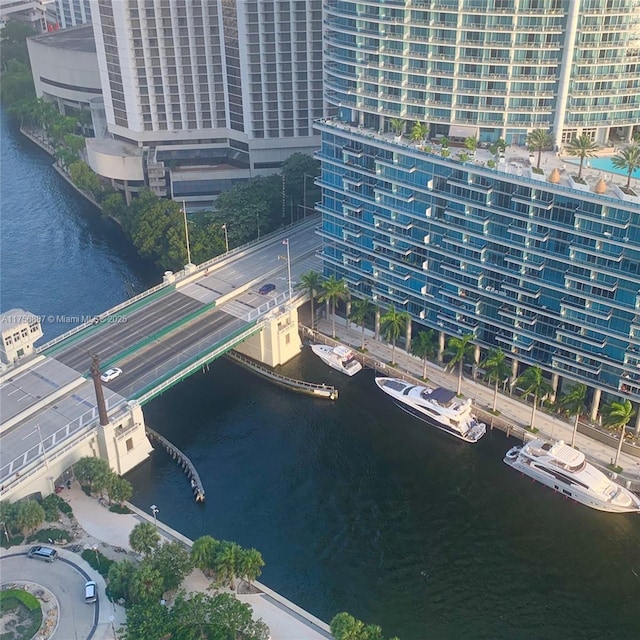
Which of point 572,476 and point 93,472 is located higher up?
point 93,472

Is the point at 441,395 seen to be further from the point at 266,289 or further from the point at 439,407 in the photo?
the point at 266,289

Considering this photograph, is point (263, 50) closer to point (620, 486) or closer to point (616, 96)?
point (616, 96)

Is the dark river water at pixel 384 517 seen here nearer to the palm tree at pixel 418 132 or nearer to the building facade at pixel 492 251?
the building facade at pixel 492 251

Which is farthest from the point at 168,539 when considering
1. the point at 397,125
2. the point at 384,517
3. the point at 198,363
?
the point at 397,125

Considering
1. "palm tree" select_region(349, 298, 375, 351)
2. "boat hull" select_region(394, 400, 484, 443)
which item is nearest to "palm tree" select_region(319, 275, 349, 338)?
"palm tree" select_region(349, 298, 375, 351)

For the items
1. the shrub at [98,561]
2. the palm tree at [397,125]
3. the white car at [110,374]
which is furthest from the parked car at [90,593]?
the palm tree at [397,125]

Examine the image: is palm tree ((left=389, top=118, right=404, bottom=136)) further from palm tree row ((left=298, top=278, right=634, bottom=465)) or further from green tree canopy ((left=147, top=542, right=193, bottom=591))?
green tree canopy ((left=147, top=542, right=193, bottom=591))

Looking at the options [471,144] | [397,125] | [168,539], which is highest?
[397,125]
